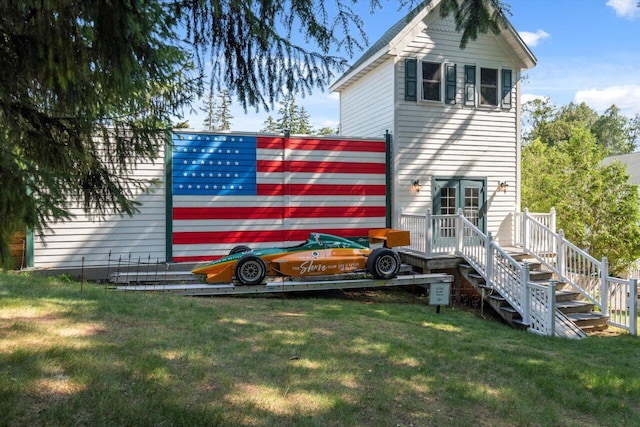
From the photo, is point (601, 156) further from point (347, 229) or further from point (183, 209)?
point (183, 209)

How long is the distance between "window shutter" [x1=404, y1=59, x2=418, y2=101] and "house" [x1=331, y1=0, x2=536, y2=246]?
27mm

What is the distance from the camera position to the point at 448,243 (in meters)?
12.3

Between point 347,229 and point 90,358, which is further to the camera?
point 347,229

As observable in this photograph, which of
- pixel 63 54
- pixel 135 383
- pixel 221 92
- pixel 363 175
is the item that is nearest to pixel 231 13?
pixel 221 92

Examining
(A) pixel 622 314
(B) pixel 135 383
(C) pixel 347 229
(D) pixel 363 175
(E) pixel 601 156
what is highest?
→ (E) pixel 601 156

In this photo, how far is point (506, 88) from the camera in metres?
13.6

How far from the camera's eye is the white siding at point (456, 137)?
1262 centimetres

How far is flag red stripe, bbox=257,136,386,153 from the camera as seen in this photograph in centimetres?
1163

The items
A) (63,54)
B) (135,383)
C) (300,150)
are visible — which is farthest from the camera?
(300,150)

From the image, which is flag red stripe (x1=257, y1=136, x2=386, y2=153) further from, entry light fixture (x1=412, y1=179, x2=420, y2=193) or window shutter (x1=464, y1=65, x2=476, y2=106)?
Answer: window shutter (x1=464, y1=65, x2=476, y2=106)

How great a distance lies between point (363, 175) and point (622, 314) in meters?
6.63

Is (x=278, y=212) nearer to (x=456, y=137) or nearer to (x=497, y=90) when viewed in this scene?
(x=456, y=137)

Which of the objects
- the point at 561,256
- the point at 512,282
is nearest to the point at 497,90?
the point at 561,256

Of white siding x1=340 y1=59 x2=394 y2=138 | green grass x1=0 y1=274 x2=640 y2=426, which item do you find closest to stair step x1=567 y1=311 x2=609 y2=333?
green grass x1=0 y1=274 x2=640 y2=426
